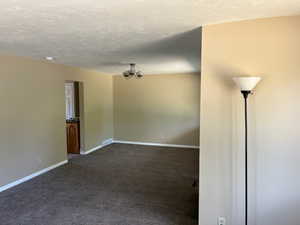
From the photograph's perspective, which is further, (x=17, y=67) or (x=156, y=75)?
(x=156, y=75)

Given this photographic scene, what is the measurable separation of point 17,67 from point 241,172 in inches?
156

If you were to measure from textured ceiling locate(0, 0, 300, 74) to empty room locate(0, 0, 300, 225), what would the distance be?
0.05ft

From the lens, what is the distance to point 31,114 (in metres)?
4.31

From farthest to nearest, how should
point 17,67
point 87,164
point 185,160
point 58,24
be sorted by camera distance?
point 185,160 < point 87,164 < point 17,67 < point 58,24

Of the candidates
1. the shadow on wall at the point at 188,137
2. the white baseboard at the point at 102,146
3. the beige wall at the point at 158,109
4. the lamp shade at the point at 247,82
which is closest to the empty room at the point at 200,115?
the lamp shade at the point at 247,82

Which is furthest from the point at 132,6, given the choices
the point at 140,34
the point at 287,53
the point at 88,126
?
the point at 88,126

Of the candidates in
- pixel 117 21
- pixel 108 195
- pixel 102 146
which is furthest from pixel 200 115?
pixel 102 146

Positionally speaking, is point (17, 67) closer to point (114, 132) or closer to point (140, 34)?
point (140, 34)

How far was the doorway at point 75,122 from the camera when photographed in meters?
6.06

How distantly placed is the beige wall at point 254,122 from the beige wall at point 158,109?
4.38 m

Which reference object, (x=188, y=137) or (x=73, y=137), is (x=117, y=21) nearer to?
(x=73, y=137)

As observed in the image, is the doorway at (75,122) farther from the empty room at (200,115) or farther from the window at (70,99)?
the empty room at (200,115)

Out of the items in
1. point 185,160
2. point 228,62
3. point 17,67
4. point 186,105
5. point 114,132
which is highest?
point 17,67

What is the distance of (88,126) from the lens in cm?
623
